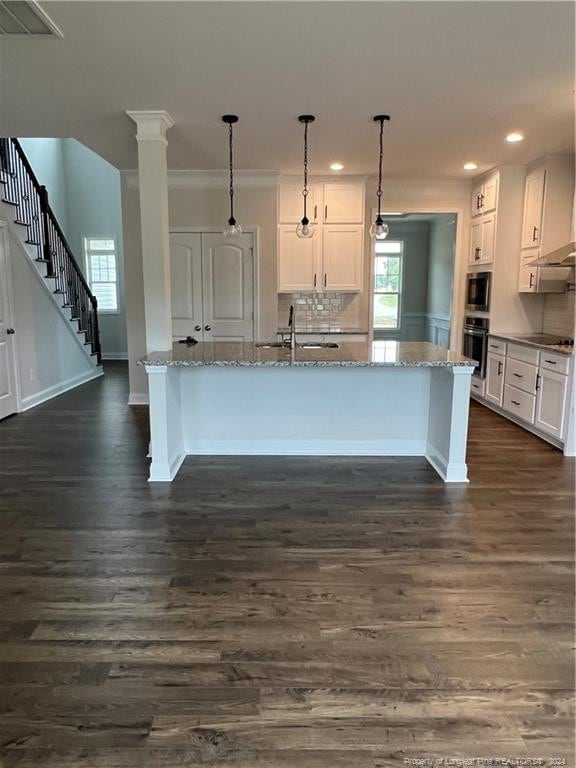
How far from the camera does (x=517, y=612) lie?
2.19 m

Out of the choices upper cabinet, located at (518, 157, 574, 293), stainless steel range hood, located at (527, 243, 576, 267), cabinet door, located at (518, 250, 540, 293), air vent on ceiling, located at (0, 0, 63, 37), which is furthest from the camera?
cabinet door, located at (518, 250, 540, 293)

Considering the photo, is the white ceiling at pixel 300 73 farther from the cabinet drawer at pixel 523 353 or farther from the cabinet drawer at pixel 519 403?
the cabinet drawer at pixel 519 403

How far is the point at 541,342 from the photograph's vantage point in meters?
4.88

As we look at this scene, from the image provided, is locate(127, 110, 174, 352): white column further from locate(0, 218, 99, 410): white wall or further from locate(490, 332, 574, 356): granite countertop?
locate(490, 332, 574, 356): granite countertop

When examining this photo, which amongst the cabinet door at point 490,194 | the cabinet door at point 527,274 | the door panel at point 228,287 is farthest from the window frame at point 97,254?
the cabinet door at point 527,274

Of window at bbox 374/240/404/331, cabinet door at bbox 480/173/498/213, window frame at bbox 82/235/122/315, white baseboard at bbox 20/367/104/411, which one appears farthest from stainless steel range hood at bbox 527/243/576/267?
window frame at bbox 82/235/122/315

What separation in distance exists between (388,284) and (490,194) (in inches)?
174

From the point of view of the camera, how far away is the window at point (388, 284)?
395 inches

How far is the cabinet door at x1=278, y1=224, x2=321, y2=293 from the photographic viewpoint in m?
6.07

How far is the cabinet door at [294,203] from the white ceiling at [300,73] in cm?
128

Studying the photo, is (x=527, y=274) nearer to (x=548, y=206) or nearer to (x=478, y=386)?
(x=548, y=206)

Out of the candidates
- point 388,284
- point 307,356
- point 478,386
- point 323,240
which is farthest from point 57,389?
point 388,284

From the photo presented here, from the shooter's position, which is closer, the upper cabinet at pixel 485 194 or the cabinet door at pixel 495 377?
the cabinet door at pixel 495 377

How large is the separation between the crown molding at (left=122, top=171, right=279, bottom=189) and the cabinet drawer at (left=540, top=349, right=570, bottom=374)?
3.40 m
